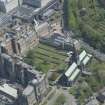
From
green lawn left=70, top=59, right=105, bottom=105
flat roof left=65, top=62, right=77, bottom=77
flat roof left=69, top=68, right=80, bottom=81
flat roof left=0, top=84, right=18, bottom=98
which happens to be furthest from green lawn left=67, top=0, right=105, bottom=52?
flat roof left=0, top=84, right=18, bottom=98

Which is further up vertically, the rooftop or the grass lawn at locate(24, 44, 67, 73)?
the grass lawn at locate(24, 44, 67, 73)

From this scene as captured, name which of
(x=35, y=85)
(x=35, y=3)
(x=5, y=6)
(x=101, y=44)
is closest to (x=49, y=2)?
(x=35, y=3)

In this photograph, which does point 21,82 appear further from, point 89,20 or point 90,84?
point 89,20

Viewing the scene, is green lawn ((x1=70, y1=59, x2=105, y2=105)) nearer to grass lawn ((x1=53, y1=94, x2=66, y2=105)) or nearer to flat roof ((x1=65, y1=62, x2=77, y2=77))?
flat roof ((x1=65, y1=62, x2=77, y2=77))

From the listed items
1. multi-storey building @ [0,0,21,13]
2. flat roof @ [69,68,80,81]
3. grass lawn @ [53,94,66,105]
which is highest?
multi-storey building @ [0,0,21,13]

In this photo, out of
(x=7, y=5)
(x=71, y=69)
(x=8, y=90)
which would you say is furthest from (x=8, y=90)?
(x=7, y=5)

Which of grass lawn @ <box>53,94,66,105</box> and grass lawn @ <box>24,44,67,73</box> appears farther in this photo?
grass lawn @ <box>24,44,67,73</box>

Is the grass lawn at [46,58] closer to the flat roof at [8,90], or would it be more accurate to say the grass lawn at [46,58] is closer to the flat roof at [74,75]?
the flat roof at [74,75]

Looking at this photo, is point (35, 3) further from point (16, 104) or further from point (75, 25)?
point (16, 104)
